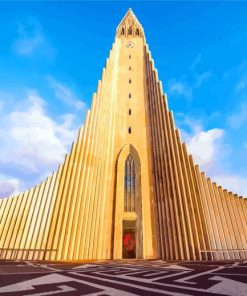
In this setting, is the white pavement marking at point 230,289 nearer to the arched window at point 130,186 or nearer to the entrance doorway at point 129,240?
the arched window at point 130,186

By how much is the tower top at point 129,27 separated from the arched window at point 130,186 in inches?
789

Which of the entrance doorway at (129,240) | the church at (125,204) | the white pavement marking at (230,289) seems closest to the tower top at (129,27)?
the church at (125,204)

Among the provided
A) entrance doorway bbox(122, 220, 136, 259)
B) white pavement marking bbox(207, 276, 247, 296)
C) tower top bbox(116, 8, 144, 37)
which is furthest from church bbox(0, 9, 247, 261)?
tower top bbox(116, 8, 144, 37)

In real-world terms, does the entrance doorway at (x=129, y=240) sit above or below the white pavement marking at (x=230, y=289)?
above

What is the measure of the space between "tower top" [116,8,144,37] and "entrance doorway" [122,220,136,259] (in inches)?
1009

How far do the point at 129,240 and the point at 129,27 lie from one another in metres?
29.5

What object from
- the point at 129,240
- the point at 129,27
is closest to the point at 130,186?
the point at 129,240

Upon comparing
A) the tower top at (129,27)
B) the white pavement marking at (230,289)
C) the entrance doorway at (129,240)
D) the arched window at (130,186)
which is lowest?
the white pavement marking at (230,289)

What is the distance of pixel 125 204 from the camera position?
679 inches

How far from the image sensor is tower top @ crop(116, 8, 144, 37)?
29.1 m

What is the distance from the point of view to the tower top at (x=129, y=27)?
95.6 ft

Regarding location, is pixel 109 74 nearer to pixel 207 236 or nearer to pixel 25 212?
pixel 25 212

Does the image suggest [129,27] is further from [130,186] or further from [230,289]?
→ [230,289]

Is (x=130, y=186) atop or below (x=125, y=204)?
atop
